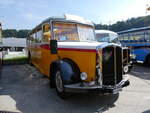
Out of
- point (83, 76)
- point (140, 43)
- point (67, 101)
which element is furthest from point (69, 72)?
point (140, 43)

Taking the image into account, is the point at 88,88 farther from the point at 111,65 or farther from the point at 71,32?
the point at 71,32

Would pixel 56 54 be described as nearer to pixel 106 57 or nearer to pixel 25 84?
pixel 106 57

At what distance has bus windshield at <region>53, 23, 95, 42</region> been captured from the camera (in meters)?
6.50

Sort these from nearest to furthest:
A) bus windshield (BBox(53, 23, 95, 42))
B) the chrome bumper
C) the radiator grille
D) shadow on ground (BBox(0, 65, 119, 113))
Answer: the chrome bumper, shadow on ground (BBox(0, 65, 119, 113)), the radiator grille, bus windshield (BBox(53, 23, 95, 42))

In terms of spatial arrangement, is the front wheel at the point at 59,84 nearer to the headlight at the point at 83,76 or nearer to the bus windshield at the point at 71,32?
the headlight at the point at 83,76

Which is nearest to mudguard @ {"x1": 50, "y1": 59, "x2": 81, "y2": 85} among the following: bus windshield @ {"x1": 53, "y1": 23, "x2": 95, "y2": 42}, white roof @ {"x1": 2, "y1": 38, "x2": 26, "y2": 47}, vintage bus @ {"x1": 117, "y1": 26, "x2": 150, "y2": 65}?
bus windshield @ {"x1": 53, "y1": 23, "x2": 95, "y2": 42}

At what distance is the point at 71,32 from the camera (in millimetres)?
6742

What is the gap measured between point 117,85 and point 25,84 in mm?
3844

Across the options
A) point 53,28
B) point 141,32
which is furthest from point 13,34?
point 53,28

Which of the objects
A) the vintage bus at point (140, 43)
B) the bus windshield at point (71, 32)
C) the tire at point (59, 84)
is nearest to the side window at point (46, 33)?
the bus windshield at point (71, 32)

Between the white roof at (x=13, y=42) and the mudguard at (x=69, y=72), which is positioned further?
the white roof at (x=13, y=42)

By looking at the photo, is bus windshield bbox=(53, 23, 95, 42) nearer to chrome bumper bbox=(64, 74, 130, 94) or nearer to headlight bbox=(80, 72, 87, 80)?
headlight bbox=(80, 72, 87, 80)

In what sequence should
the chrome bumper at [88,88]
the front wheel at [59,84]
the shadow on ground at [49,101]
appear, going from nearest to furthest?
the chrome bumper at [88,88]
the shadow on ground at [49,101]
the front wheel at [59,84]

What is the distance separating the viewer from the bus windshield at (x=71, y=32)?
650 cm
